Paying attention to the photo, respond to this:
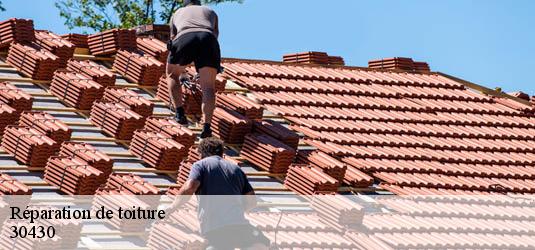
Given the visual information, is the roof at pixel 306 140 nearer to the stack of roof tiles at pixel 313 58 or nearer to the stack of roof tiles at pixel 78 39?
the stack of roof tiles at pixel 78 39

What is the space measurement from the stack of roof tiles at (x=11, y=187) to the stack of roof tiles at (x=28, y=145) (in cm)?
101

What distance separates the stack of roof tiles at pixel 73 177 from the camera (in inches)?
538

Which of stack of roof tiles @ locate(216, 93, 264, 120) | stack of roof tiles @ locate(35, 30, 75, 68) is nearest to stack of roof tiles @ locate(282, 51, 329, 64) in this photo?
stack of roof tiles @ locate(216, 93, 264, 120)

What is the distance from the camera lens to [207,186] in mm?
11766

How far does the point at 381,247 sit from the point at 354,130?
4.01 m

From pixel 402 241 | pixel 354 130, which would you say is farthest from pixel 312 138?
pixel 402 241

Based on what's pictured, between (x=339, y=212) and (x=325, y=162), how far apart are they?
1718mm

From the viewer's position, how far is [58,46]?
17359 mm

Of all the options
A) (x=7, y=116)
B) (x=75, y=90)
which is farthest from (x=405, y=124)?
(x=7, y=116)

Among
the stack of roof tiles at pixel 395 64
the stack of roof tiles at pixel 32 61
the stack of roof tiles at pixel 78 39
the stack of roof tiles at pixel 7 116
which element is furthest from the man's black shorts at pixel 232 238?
the stack of roof tiles at pixel 395 64

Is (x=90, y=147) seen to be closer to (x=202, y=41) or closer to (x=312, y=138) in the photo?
(x=202, y=41)

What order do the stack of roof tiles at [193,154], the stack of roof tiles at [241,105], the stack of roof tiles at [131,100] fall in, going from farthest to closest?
the stack of roof tiles at [241,105] → the stack of roof tiles at [131,100] → the stack of roof tiles at [193,154]

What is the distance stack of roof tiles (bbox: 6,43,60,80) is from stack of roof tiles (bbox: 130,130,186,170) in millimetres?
1954

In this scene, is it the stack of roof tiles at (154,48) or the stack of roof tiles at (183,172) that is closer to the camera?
the stack of roof tiles at (183,172)
